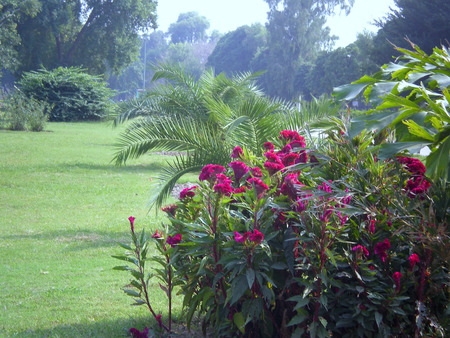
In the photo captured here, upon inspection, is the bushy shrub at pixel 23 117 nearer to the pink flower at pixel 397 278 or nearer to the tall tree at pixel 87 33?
the tall tree at pixel 87 33

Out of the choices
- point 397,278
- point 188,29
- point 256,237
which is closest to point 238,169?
point 256,237

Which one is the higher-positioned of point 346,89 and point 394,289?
point 346,89

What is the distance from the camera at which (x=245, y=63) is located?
70.7 metres

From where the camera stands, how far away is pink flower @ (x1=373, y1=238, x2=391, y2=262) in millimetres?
2553

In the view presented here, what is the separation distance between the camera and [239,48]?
71375 mm

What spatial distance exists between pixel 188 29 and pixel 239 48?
58790 mm

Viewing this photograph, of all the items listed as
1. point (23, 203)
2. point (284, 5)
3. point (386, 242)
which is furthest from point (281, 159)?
point (284, 5)

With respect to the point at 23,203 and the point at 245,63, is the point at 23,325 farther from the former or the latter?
the point at 245,63

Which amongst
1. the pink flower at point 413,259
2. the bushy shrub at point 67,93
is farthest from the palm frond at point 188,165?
the bushy shrub at point 67,93

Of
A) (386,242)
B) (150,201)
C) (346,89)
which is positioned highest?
(346,89)

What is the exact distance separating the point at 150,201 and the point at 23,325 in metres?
2.10

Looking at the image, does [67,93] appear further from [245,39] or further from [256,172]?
[245,39]

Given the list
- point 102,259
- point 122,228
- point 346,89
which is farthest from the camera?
point 122,228

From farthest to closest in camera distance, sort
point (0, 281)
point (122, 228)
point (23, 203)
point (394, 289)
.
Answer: point (23, 203), point (122, 228), point (0, 281), point (394, 289)
